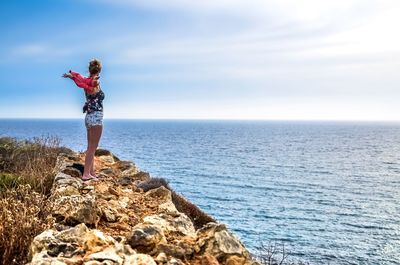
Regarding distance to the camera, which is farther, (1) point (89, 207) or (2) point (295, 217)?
(2) point (295, 217)

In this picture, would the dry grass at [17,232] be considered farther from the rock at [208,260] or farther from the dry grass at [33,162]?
the dry grass at [33,162]

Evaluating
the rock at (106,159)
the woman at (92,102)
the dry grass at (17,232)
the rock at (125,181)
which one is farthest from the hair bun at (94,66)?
the rock at (106,159)

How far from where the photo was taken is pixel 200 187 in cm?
5238

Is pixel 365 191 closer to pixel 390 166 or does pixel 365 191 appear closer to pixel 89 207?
pixel 390 166

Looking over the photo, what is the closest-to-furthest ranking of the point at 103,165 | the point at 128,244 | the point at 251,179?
the point at 128,244
the point at 103,165
the point at 251,179

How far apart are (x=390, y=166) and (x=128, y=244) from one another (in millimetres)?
86167

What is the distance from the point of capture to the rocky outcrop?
5.15m

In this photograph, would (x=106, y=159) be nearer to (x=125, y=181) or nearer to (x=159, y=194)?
(x=125, y=181)

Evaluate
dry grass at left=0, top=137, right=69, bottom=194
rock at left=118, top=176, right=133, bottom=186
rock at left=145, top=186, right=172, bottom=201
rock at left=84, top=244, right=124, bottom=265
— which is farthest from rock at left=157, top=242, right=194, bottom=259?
rock at left=118, top=176, right=133, bottom=186

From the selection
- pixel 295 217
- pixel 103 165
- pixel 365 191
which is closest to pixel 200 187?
pixel 295 217

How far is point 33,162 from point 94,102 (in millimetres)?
3932

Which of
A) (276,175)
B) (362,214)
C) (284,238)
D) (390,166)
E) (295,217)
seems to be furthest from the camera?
(390,166)

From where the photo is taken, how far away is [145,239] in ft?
19.6

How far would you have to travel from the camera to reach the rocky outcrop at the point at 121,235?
16.9 feet
